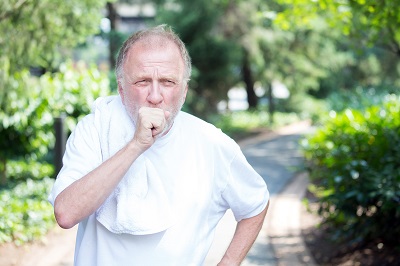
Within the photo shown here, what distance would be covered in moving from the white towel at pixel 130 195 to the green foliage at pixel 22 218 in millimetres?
4620

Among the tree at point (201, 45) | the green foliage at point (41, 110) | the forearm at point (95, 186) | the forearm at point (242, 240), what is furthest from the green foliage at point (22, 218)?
the tree at point (201, 45)

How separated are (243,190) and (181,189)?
0.90 feet

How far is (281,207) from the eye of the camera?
8945 mm

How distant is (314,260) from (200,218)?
13.6 ft

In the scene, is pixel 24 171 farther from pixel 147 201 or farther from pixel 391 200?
pixel 147 201

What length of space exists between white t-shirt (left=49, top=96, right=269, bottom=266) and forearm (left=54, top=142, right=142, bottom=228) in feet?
0.24

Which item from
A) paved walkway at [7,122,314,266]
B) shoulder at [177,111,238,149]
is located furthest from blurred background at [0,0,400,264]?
shoulder at [177,111,238,149]

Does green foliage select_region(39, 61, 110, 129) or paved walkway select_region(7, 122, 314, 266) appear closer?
paved walkway select_region(7, 122, 314, 266)

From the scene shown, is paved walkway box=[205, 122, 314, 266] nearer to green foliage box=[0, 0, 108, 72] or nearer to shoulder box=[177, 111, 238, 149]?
green foliage box=[0, 0, 108, 72]

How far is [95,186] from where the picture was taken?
200 cm

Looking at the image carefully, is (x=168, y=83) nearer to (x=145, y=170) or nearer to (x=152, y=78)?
(x=152, y=78)

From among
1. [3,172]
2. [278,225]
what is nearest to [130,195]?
[278,225]

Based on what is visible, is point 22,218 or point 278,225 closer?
point 22,218

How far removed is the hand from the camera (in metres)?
2.01
